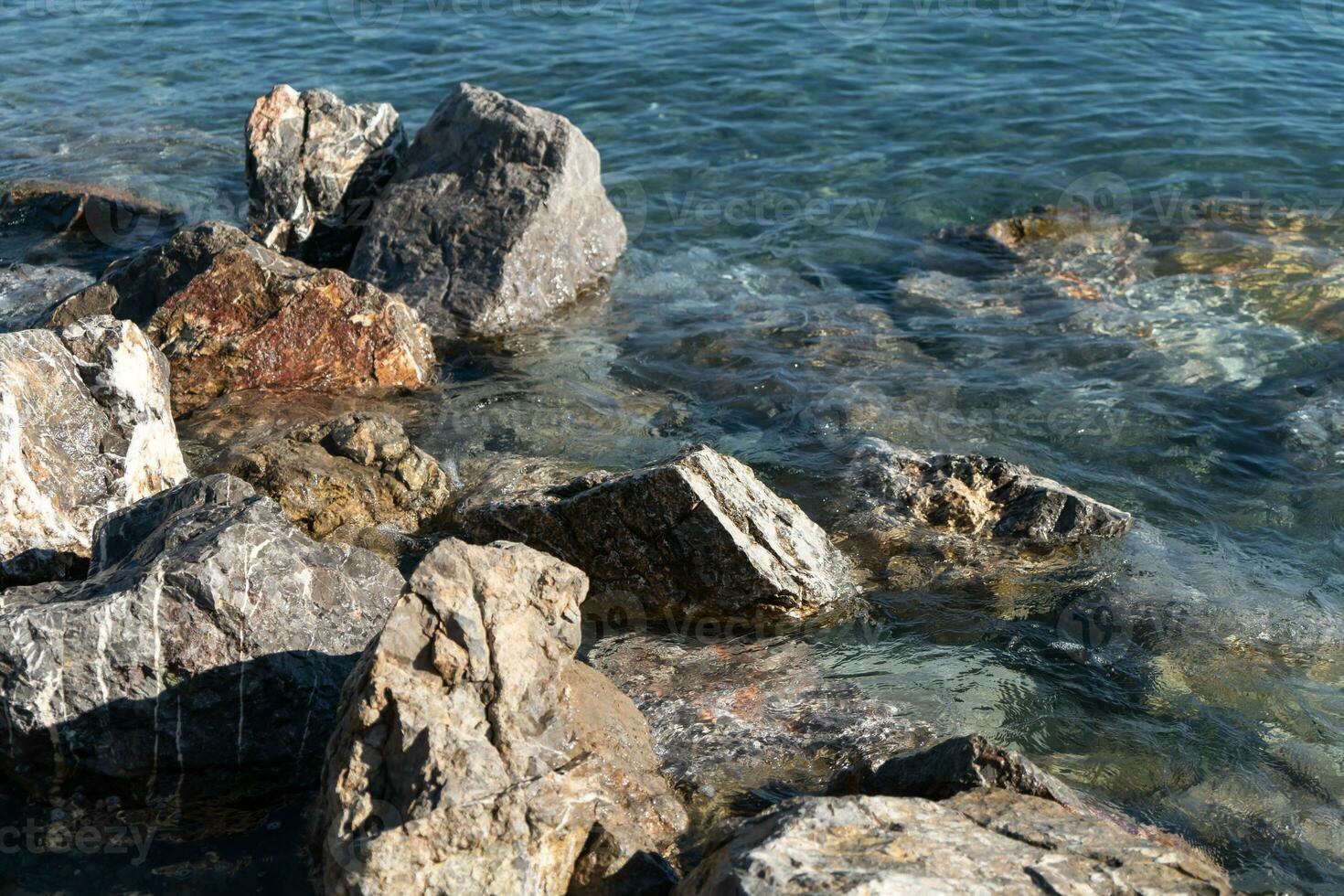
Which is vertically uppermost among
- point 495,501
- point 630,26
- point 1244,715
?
point 630,26

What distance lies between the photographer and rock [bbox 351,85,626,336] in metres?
9.41

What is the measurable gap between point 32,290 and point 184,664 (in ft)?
19.9

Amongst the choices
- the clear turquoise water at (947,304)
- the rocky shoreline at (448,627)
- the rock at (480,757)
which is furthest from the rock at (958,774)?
the clear turquoise water at (947,304)

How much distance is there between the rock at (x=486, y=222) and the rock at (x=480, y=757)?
532 centimetres

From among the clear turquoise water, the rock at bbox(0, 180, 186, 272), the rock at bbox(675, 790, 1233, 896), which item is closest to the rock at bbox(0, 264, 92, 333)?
the rock at bbox(0, 180, 186, 272)

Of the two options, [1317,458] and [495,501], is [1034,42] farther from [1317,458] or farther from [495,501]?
[495,501]

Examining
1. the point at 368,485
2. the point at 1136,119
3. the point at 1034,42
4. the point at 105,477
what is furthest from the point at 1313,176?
the point at 105,477

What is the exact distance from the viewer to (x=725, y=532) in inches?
223

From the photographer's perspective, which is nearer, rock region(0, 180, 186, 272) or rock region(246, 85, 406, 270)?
rock region(246, 85, 406, 270)

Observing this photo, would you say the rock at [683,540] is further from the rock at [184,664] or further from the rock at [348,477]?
the rock at [184,664]

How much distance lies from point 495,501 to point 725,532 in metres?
1.25

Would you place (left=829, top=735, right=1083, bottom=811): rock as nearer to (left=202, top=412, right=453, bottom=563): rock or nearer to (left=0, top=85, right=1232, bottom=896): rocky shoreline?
(left=0, top=85, right=1232, bottom=896): rocky shoreline

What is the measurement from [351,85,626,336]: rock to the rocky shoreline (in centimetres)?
94

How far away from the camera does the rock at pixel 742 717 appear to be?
184 inches
